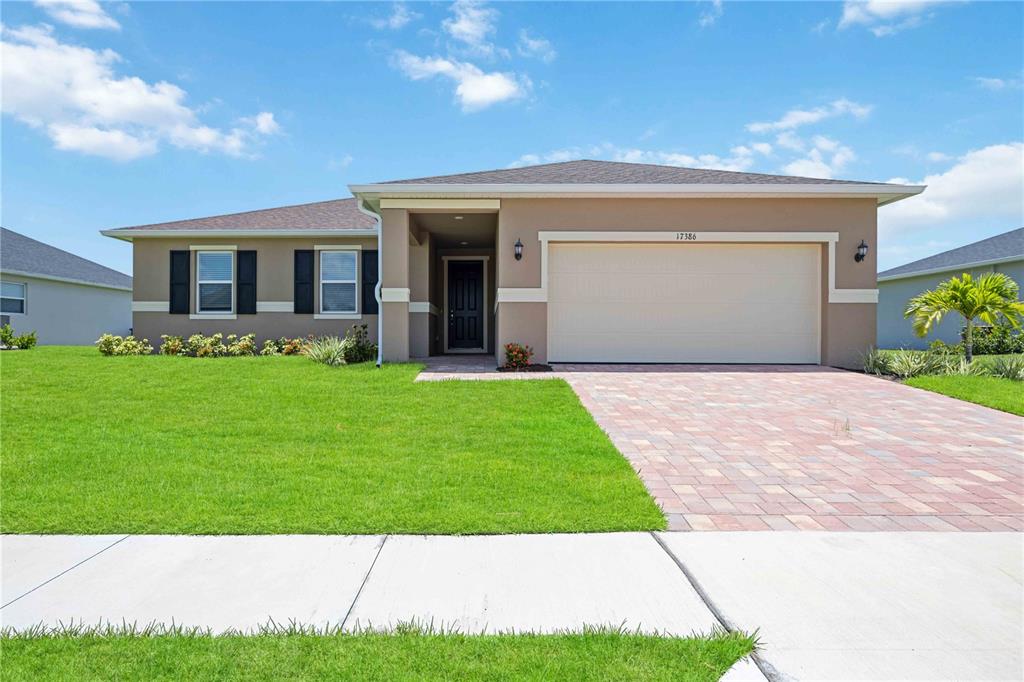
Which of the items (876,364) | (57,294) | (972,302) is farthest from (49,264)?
(972,302)

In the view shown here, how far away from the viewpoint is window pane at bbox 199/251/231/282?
14.0m

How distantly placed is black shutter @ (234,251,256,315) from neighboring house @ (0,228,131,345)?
9673 mm

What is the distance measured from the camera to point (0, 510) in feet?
11.6

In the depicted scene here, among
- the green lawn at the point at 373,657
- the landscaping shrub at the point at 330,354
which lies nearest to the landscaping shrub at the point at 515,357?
the landscaping shrub at the point at 330,354

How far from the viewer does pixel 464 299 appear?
15.6 meters

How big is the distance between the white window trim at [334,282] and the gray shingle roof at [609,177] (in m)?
4.09

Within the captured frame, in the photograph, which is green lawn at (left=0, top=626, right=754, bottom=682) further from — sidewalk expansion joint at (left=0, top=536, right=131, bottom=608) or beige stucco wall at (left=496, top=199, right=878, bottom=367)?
beige stucco wall at (left=496, top=199, right=878, bottom=367)

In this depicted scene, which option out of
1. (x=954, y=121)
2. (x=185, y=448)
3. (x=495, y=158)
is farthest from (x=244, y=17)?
(x=954, y=121)

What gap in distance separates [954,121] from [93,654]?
48.5 feet

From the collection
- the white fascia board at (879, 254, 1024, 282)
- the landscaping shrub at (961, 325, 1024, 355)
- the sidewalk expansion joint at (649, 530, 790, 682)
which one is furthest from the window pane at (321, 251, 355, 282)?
the white fascia board at (879, 254, 1024, 282)

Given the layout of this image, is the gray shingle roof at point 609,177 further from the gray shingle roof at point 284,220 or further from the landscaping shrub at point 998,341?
the landscaping shrub at point 998,341

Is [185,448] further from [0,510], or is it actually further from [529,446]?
[529,446]

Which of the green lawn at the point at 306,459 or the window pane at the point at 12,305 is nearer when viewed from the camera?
Answer: the green lawn at the point at 306,459

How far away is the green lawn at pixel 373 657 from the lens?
1.89m
